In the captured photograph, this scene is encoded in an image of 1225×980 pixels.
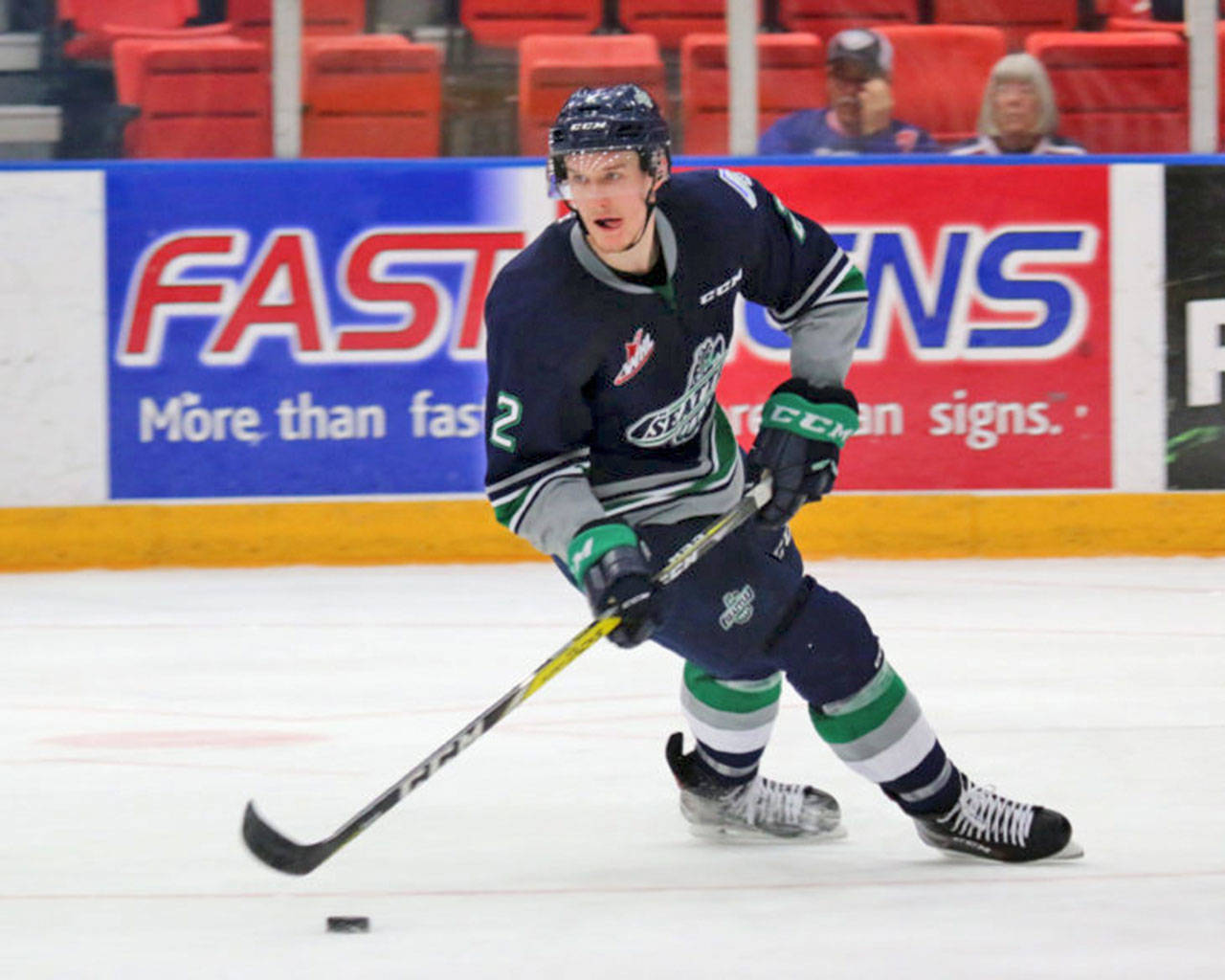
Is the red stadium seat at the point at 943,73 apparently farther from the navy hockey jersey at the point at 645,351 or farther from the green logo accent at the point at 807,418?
the green logo accent at the point at 807,418

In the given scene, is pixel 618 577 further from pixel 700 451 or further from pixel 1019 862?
pixel 1019 862

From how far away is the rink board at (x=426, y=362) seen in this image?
5.84 meters

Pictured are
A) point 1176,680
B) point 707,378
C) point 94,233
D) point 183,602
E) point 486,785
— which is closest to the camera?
point 707,378

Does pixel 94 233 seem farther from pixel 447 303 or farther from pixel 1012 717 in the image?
pixel 1012 717

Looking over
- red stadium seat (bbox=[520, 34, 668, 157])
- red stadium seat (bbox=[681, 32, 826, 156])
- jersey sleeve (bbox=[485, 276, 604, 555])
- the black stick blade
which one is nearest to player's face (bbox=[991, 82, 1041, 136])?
red stadium seat (bbox=[681, 32, 826, 156])

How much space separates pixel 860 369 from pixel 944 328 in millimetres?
249

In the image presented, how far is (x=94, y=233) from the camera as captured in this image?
19.2 feet

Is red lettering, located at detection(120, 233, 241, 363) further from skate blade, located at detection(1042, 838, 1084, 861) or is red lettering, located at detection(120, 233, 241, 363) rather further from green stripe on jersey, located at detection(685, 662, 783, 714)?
skate blade, located at detection(1042, 838, 1084, 861)

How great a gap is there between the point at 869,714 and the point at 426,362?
3096 millimetres

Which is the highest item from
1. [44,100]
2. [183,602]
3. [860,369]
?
[44,100]

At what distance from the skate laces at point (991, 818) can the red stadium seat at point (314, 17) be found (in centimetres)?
367

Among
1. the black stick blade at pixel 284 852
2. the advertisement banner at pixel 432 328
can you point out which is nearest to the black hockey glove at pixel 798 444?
the black stick blade at pixel 284 852

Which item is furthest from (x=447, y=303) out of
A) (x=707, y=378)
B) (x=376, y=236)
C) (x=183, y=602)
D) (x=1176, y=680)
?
(x=707, y=378)

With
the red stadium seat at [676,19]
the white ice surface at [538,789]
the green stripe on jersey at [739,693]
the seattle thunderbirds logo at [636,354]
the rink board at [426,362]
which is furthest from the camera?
the red stadium seat at [676,19]
